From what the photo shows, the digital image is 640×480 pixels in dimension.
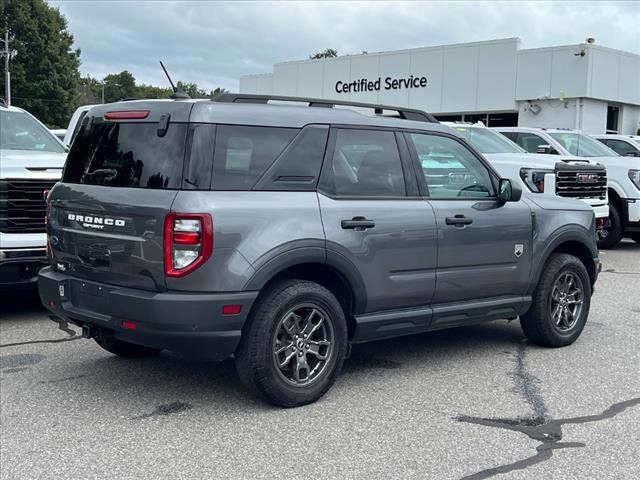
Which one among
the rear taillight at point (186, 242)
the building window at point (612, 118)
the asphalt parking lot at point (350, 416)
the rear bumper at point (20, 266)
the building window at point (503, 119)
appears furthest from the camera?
the building window at point (503, 119)

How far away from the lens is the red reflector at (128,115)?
16.6 ft

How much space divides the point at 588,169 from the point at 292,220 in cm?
910

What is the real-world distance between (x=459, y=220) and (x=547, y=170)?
6989 mm

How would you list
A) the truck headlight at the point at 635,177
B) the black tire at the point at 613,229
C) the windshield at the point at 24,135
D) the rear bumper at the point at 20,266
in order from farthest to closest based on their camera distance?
the black tire at the point at 613,229 < the truck headlight at the point at 635,177 < the windshield at the point at 24,135 < the rear bumper at the point at 20,266

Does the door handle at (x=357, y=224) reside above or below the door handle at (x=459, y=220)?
below

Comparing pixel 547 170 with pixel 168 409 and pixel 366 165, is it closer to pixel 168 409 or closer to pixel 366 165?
pixel 366 165

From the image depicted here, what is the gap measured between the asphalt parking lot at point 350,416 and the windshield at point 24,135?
261 centimetres

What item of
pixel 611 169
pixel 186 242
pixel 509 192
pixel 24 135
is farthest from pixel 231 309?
pixel 611 169

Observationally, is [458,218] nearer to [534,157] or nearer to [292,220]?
[292,220]

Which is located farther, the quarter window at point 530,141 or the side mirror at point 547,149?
the quarter window at point 530,141

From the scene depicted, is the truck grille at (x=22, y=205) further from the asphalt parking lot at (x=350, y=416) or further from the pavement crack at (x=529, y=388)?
the pavement crack at (x=529, y=388)

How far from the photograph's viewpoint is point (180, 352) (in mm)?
4762

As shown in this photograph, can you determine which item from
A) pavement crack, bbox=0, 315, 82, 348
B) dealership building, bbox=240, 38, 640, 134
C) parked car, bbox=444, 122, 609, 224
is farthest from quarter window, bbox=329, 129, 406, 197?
dealership building, bbox=240, 38, 640, 134

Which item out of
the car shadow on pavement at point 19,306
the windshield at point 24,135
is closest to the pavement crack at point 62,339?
the car shadow on pavement at point 19,306
